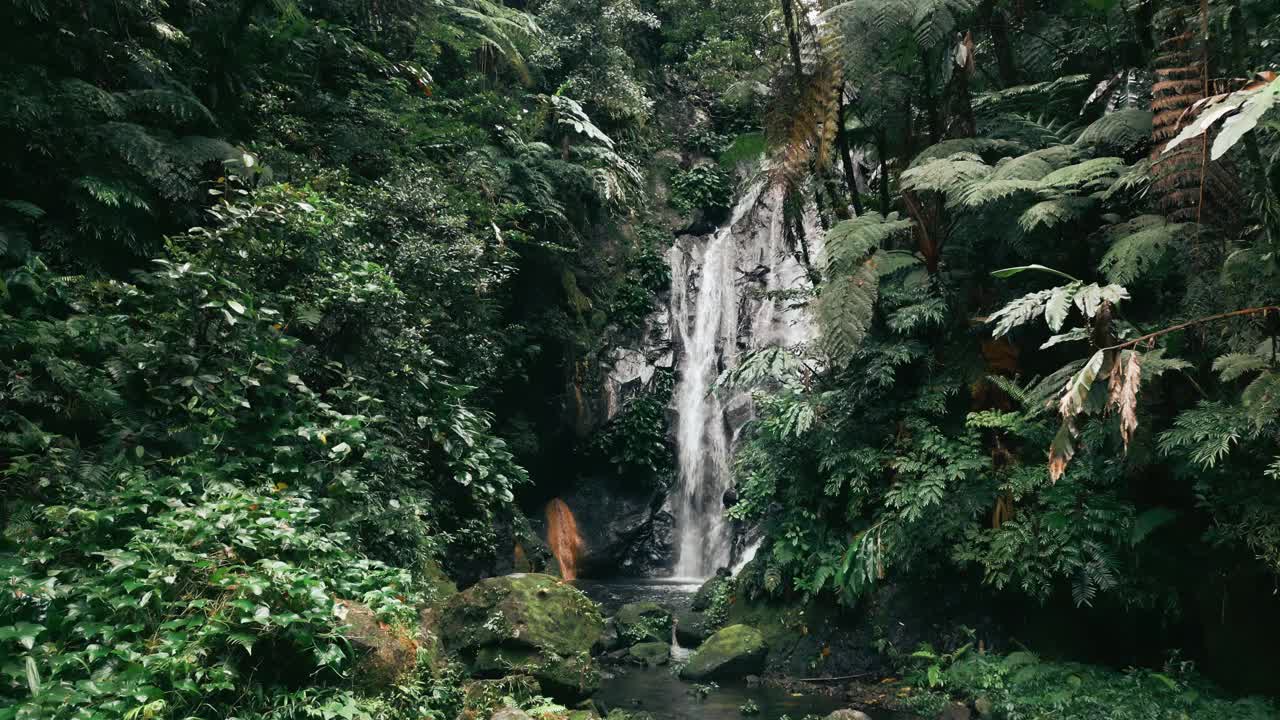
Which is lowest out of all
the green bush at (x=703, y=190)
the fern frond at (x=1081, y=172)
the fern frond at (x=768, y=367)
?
the fern frond at (x=768, y=367)

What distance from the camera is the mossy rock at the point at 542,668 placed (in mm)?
5758

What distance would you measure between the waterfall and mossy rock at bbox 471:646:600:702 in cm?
665

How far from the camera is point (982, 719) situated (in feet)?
18.6

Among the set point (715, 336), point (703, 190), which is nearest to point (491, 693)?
point (715, 336)

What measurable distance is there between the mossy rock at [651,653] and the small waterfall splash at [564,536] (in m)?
4.49

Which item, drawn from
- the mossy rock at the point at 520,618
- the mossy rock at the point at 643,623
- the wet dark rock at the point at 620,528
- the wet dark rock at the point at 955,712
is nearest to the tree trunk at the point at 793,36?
the mossy rock at the point at 520,618

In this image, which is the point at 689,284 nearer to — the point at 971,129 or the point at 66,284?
the point at 971,129

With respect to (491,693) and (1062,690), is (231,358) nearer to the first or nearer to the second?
(491,693)

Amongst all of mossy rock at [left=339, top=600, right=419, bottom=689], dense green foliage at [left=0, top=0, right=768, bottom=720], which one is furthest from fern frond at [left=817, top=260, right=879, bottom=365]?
mossy rock at [left=339, top=600, right=419, bottom=689]

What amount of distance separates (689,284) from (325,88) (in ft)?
27.0

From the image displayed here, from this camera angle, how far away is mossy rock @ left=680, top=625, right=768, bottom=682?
729 centimetres

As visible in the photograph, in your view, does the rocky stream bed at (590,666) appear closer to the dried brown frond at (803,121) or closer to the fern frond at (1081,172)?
the fern frond at (1081,172)

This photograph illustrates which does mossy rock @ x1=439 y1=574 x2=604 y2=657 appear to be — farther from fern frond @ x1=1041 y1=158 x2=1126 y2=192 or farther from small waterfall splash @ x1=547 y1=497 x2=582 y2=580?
small waterfall splash @ x1=547 y1=497 x2=582 y2=580

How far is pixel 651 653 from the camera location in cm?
809
